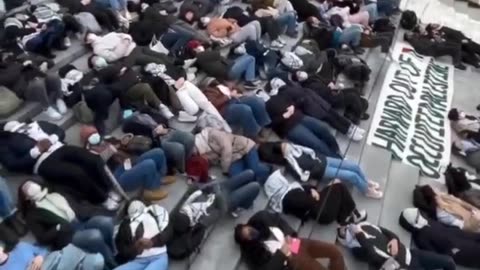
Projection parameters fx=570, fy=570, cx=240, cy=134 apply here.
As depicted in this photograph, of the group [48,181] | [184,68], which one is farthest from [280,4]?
[48,181]

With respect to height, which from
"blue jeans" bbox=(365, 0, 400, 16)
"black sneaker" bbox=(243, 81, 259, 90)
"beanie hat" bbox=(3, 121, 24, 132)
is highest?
"beanie hat" bbox=(3, 121, 24, 132)

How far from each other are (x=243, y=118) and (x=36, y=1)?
331cm

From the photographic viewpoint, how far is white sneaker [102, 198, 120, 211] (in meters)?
4.79

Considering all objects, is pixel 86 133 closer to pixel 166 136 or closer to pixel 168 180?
pixel 166 136

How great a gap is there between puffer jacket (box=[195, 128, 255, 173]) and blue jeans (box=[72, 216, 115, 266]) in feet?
4.56

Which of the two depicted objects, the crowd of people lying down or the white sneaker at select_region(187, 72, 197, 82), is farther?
the white sneaker at select_region(187, 72, 197, 82)

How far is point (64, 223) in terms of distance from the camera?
4371 millimetres

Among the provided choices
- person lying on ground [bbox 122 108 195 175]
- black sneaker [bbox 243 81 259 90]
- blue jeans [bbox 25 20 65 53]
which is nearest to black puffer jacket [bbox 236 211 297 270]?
person lying on ground [bbox 122 108 195 175]

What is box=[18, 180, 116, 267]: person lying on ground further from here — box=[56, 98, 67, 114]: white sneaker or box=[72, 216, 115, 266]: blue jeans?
box=[56, 98, 67, 114]: white sneaker

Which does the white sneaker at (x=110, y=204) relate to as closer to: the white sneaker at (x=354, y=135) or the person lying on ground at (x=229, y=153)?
the person lying on ground at (x=229, y=153)

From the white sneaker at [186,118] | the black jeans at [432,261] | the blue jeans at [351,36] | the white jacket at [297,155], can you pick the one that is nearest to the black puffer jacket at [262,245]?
the white jacket at [297,155]

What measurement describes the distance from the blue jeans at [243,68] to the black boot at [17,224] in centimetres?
329

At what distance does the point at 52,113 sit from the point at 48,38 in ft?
4.07

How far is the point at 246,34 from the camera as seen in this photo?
25.3 feet
